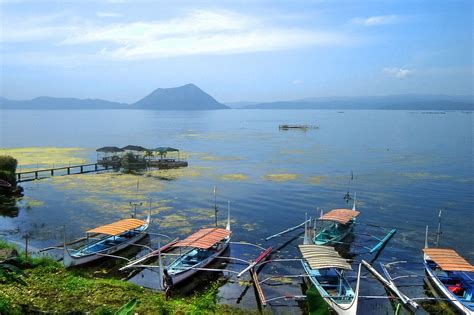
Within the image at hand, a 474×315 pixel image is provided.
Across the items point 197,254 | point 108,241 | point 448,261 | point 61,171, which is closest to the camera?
point 448,261

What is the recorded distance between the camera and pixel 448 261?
22.5 m

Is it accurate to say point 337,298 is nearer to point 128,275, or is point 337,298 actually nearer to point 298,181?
point 128,275

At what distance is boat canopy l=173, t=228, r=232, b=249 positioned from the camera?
23797 millimetres

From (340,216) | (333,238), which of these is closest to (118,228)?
A: (333,238)

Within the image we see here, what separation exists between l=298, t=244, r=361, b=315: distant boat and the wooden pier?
42012 mm

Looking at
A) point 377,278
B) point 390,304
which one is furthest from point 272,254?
point 390,304

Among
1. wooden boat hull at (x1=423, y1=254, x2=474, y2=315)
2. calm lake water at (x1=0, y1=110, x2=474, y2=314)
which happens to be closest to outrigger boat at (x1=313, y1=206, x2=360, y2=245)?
calm lake water at (x1=0, y1=110, x2=474, y2=314)

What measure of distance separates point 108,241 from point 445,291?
19498 millimetres

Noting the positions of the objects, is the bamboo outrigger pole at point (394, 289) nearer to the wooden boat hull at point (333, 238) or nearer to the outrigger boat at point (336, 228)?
the wooden boat hull at point (333, 238)

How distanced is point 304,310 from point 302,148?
255 feet

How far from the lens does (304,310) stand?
65.7 ft

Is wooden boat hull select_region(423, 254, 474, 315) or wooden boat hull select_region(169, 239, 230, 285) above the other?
wooden boat hull select_region(169, 239, 230, 285)

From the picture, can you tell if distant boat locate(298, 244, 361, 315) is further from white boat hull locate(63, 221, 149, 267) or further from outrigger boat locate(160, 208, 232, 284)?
white boat hull locate(63, 221, 149, 267)

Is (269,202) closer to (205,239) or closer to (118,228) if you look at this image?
(205,239)
